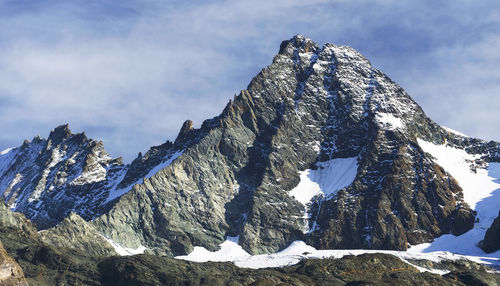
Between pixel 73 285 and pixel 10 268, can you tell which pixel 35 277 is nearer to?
pixel 73 285

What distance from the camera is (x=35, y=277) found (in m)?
196

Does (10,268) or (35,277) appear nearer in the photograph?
(10,268)

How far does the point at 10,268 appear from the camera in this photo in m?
143

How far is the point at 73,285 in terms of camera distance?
197875 millimetres

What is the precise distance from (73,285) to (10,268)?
5601 cm

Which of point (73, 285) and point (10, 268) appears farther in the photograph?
point (73, 285)

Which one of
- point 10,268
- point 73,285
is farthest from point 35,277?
point 10,268

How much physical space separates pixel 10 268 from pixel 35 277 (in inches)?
2162

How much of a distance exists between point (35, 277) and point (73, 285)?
908 cm
